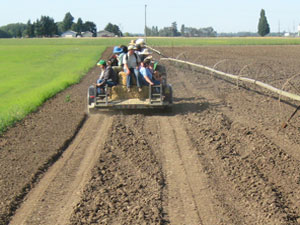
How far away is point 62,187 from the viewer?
7.45 meters

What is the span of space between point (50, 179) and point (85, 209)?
5.36ft

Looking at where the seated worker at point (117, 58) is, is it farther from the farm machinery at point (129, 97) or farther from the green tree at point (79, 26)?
the green tree at point (79, 26)

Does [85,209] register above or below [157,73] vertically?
below

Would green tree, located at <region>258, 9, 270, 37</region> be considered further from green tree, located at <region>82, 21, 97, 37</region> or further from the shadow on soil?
the shadow on soil

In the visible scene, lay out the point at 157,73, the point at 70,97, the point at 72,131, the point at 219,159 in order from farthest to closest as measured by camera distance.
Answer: the point at 70,97 < the point at 157,73 < the point at 72,131 < the point at 219,159

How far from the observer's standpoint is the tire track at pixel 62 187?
6.38 metres

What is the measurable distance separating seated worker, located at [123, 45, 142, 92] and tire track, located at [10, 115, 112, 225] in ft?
12.0

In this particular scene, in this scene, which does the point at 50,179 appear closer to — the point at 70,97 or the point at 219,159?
the point at 219,159

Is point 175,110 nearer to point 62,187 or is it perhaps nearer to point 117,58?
point 117,58

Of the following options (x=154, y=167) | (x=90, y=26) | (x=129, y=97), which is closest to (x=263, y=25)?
(x=90, y=26)

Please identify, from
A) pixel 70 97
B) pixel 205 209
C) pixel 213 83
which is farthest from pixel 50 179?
pixel 213 83

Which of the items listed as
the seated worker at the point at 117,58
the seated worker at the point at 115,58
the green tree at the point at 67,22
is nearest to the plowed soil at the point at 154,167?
the seated worker at the point at 117,58

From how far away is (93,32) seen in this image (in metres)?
178

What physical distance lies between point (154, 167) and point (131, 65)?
6656 mm
